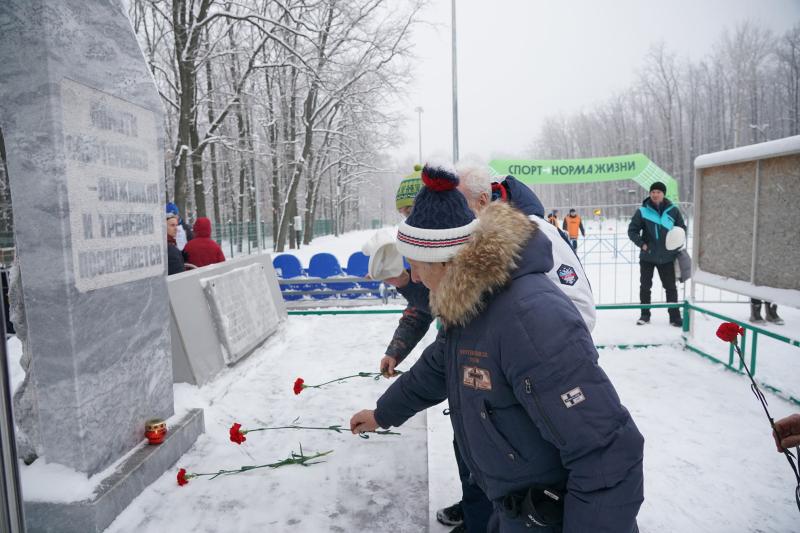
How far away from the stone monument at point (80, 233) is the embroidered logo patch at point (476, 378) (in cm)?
207

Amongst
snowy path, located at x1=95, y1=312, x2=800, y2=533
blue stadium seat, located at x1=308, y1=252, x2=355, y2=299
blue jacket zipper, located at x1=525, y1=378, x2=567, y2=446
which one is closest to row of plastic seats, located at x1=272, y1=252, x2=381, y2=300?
blue stadium seat, located at x1=308, y1=252, x2=355, y2=299

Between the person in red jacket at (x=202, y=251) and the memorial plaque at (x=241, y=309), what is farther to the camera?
the person in red jacket at (x=202, y=251)

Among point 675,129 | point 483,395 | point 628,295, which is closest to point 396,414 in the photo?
point 483,395

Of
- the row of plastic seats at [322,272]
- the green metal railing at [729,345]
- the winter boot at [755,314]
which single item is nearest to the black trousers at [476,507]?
the green metal railing at [729,345]

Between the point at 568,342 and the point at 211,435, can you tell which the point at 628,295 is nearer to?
the point at 211,435

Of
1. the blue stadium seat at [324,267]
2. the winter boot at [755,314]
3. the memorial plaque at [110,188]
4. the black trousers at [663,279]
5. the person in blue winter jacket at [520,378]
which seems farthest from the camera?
the blue stadium seat at [324,267]

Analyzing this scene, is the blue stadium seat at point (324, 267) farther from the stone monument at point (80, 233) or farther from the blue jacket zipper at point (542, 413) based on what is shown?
the blue jacket zipper at point (542, 413)

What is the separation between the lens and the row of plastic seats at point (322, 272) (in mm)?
10008

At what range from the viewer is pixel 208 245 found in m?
6.71

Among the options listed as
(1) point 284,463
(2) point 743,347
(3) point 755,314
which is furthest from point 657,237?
(1) point 284,463

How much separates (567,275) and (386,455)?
6.29ft

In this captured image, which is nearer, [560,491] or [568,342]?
[568,342]

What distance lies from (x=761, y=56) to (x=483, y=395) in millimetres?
59091

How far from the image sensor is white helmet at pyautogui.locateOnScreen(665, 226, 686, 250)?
720cm
